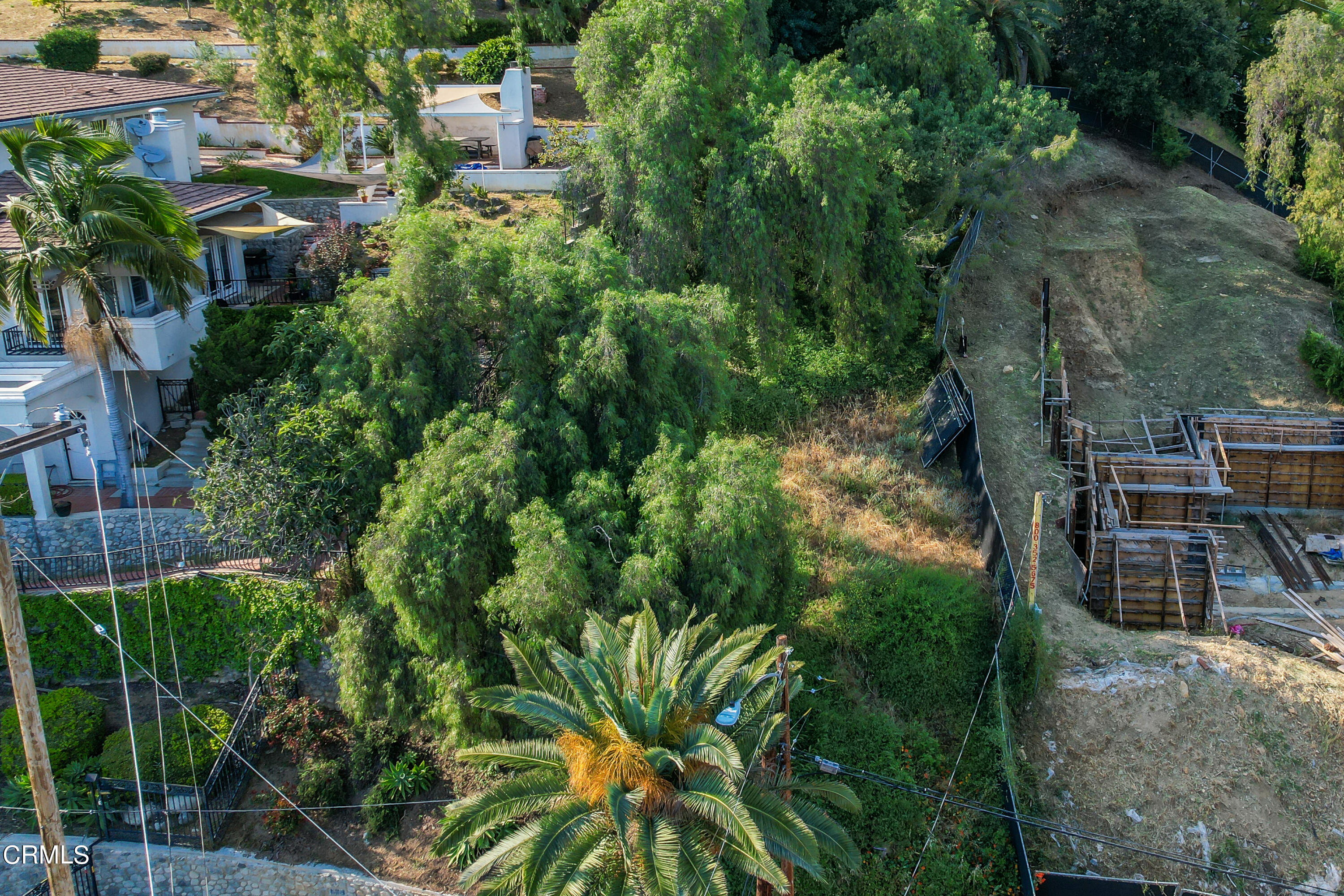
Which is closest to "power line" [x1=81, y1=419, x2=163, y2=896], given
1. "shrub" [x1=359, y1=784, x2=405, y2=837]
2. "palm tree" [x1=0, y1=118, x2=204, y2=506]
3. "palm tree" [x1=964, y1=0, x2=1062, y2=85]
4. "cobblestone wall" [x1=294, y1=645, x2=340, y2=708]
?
"palm tree" [x1=0, y1=118, x2=204, y2=506]

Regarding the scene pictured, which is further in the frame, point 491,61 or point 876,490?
point 491,61

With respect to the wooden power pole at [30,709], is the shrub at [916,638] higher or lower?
lower

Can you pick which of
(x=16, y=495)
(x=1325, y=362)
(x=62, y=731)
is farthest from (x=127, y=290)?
(x=1325, y=362)

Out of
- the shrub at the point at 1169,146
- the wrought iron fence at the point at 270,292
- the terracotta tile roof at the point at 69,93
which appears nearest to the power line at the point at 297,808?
the wrought iron fence at the point at 270,292

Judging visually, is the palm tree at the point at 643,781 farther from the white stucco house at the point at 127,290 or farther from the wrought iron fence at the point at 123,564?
the white stucco house at the point at 127,290

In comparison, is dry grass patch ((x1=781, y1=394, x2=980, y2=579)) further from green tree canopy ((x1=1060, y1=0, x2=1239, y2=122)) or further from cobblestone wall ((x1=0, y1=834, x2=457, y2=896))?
green tree canopy ((x1=1060, y1=0, x2=1239, y2=122))

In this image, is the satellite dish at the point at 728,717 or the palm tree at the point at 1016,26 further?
the palm tree at the point at 1016,26

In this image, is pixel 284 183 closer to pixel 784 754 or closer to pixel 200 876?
pixel 200 876
